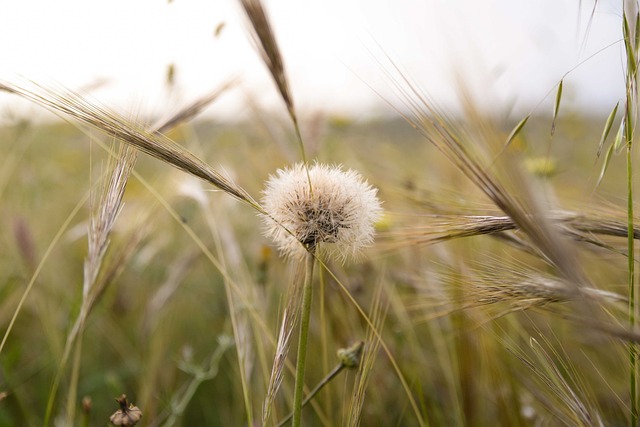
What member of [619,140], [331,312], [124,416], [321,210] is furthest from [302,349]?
[331,312]

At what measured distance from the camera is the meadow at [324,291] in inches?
24.7

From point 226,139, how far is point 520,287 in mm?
2493

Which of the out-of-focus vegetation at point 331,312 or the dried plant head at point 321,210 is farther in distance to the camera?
the out-of-focus vegetation at point 331,312

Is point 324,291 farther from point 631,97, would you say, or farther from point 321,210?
point 631,97

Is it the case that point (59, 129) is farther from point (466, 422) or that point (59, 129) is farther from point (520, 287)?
point (520, 287)

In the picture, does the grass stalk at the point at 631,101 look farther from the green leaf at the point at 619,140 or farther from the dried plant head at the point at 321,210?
the dried plant head at the point at 321,210

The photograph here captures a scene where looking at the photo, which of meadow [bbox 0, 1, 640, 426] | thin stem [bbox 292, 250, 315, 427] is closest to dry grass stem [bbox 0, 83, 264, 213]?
meadow [bbox 0, 1, 640, 426]

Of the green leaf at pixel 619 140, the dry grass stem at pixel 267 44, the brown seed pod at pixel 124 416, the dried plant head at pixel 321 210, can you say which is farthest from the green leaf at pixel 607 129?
the brown seed pod at pixel 124 416

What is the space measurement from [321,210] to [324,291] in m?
0.56

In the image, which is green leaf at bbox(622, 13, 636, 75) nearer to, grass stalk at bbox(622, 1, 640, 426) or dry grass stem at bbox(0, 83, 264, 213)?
grass stalk at bbox(622, 1, 640, 426)

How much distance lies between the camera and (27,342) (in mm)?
1700

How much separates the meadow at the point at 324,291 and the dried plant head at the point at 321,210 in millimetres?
12

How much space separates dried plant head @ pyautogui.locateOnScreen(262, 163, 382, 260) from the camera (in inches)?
25.3

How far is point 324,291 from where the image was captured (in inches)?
46.4
